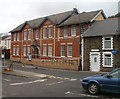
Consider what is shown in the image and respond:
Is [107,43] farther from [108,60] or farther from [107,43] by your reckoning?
[108,60]

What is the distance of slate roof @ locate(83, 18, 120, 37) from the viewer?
75.6ft

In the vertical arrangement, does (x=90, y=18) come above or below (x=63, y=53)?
above

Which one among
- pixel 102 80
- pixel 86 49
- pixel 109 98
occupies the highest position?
pixel 86 49

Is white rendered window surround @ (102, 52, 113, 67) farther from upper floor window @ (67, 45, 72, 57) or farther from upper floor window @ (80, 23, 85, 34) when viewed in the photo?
upper floor window @ (67, 45, 72, 57)

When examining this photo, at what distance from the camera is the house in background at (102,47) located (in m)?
22.4

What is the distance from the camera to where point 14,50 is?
41656 millimetres

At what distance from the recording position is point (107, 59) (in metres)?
23.1

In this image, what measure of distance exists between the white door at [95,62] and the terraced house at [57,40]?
1.86m

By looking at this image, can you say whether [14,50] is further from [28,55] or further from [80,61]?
[80,61]

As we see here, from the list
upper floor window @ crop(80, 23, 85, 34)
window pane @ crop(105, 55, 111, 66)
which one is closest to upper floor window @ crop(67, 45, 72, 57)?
upper floor window @ crop(80, 23, 85, 34)

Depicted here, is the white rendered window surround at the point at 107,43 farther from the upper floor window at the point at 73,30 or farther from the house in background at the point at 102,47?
the upper floor window at the point at 73,30

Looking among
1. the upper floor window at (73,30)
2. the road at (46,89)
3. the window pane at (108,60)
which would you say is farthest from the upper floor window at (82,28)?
the road at (46,89)

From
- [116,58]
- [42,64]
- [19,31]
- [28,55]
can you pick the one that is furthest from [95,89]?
[19,31]

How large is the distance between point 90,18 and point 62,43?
6357 millimetres
